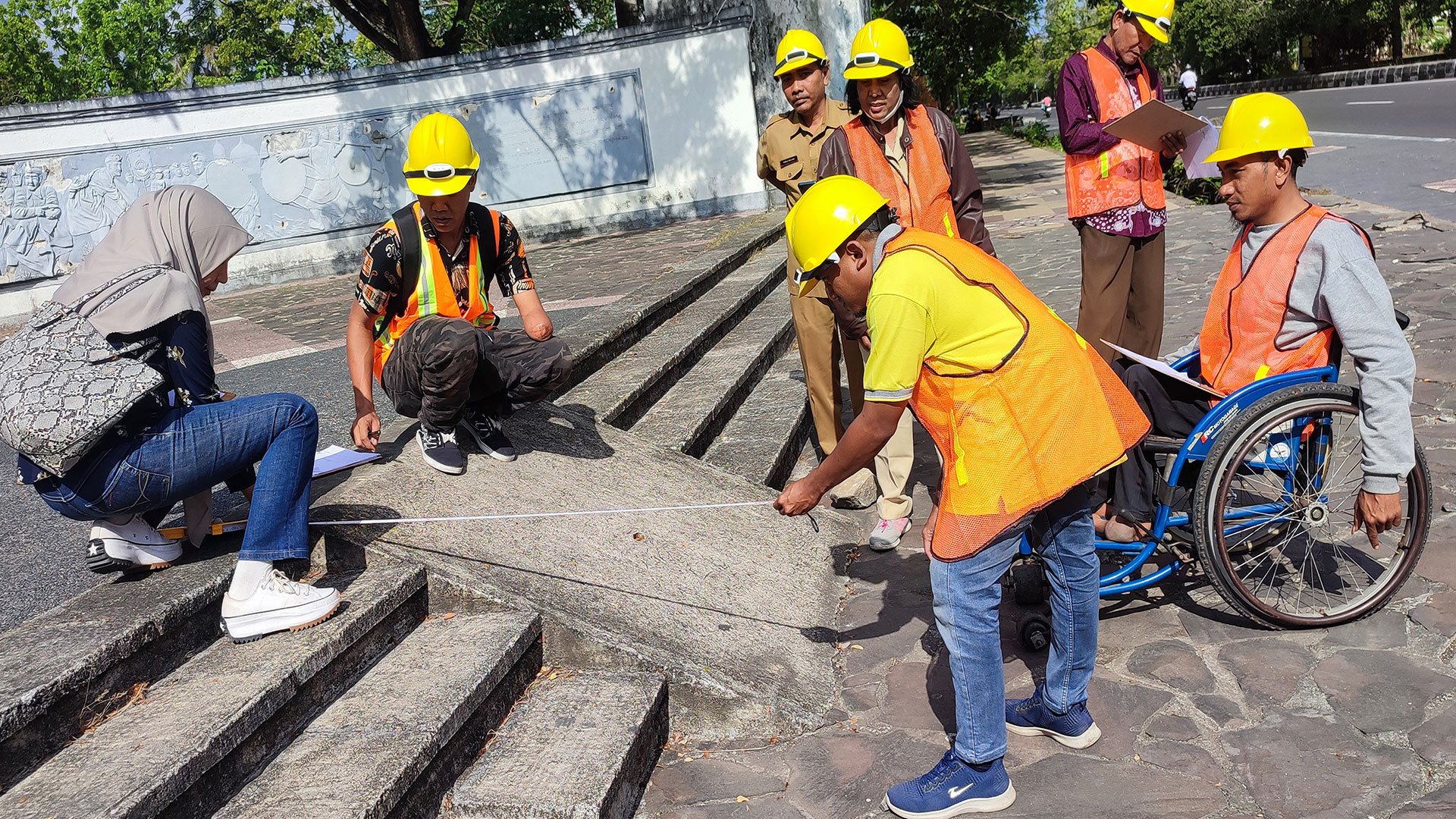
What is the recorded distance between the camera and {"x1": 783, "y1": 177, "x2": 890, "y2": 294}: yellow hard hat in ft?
8.26

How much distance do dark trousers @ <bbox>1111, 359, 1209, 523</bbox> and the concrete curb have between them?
30975 millimetres

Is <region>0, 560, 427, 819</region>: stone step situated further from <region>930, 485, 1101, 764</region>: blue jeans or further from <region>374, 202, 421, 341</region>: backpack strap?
<region>930, 485, 1101, 764</region>: blue jeans

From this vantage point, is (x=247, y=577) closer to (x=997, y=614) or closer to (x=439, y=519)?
(x=439, y=519)

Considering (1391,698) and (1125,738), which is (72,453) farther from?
(1391,698)

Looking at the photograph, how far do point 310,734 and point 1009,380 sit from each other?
2052mm

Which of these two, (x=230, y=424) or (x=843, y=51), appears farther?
(x=843, y=51)

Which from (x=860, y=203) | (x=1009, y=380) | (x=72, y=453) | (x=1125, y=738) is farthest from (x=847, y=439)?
(x=72, y=453)

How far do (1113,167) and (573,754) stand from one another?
139 inches

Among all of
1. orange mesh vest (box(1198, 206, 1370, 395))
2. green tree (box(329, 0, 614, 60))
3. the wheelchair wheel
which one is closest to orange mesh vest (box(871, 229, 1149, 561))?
the wheelchair wheel

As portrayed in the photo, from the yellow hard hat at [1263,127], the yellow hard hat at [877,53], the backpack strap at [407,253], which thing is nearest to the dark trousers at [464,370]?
the backpack strap at [407,253]

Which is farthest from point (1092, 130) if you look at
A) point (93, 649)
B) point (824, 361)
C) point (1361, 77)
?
point (1361, 77)

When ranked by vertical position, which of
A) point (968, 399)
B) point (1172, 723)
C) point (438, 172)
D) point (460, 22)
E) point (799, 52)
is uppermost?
point (460, 22)

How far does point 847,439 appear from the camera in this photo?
2609 mm

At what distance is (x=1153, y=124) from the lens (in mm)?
4531
